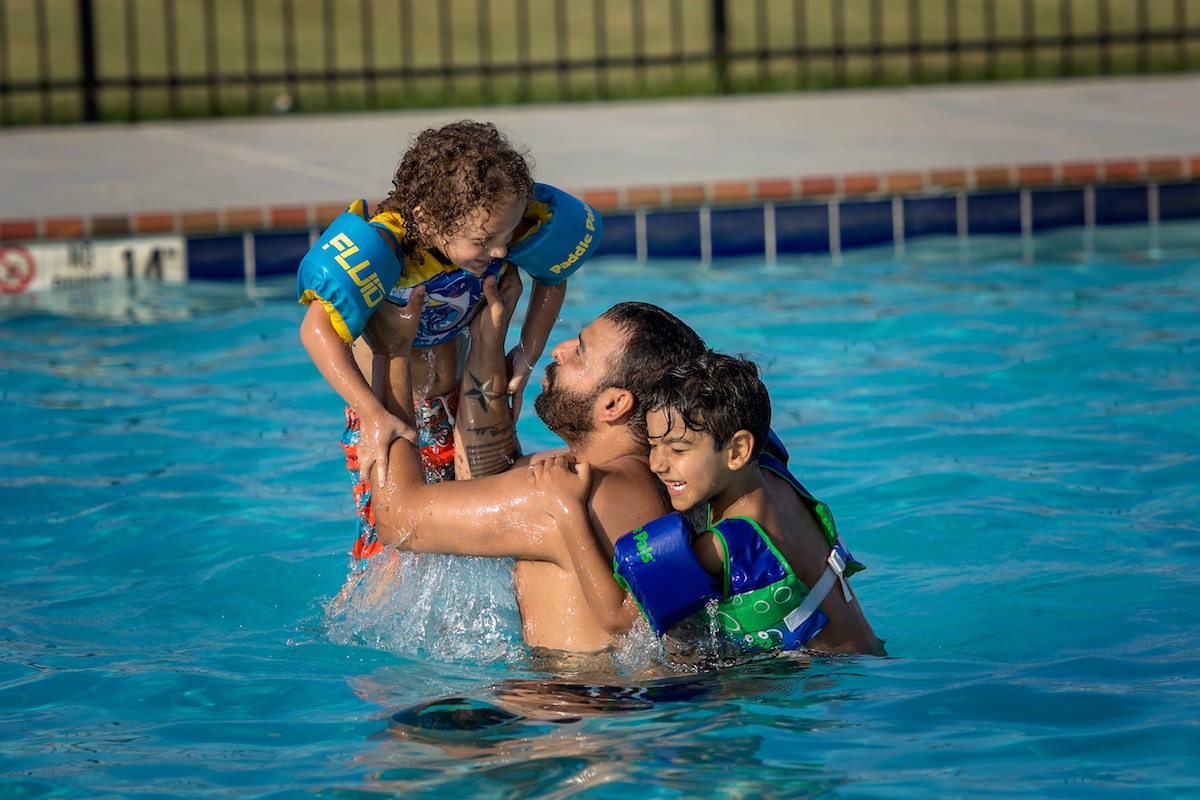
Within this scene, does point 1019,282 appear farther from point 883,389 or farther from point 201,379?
point 201,379

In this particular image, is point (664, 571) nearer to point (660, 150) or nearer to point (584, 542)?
point (584, 542)

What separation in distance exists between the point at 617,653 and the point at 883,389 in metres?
3.36

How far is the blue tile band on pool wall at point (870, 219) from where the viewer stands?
8.70 metres

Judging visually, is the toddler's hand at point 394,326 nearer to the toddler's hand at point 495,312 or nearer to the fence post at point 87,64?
the toddler's hand at point 495,312

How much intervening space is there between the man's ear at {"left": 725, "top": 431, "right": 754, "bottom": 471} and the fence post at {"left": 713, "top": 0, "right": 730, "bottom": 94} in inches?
344

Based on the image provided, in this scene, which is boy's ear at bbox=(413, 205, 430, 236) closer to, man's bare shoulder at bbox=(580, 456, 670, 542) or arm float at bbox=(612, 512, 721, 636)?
man's bare shoulder at bbox=(580, 456, 670, 542)

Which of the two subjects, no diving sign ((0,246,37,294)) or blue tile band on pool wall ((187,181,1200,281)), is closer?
no diving sign ((0,246,37,294))

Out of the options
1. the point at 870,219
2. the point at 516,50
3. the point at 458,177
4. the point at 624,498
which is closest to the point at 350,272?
the point at 458,177

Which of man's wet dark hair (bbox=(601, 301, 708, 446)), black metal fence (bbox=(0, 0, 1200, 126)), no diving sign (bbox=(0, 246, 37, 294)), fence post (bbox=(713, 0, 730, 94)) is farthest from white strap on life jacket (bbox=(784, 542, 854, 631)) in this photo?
fence post (bbox=(713, 0, 730, 94))

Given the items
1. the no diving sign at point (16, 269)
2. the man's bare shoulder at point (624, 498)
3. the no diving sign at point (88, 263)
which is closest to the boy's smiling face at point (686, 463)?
the man's bare shoulder at point (624, 498)

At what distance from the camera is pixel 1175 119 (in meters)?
9.91

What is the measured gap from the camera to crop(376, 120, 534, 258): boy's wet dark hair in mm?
3629

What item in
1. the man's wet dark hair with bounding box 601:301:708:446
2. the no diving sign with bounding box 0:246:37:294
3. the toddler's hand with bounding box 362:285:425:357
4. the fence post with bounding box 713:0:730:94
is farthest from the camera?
the fence post with bounding box 713:0:730:94

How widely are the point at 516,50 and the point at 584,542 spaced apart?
12.2 m
